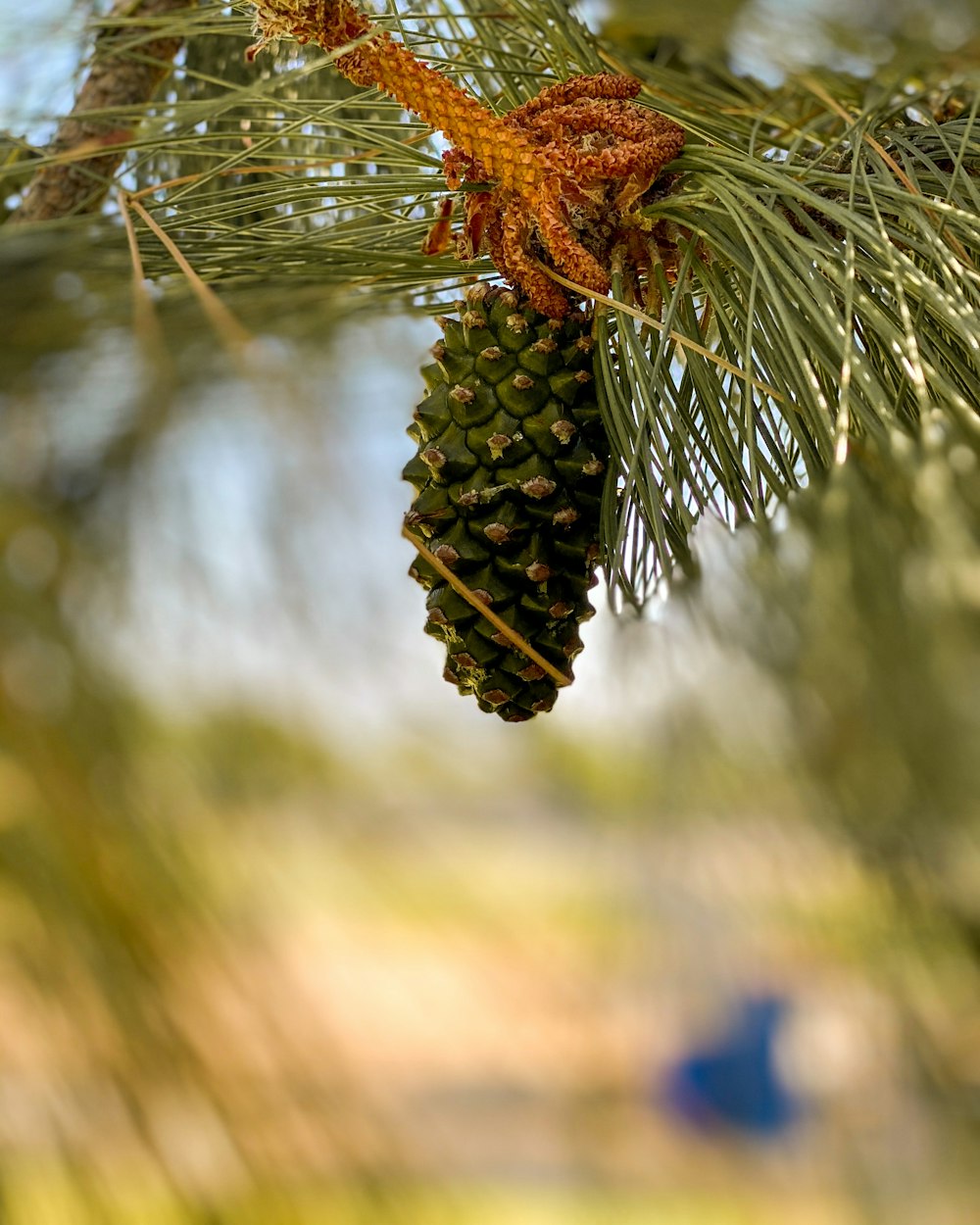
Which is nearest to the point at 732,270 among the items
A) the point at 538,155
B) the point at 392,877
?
the point at 538,155

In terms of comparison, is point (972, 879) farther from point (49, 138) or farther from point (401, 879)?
point (49, 138)

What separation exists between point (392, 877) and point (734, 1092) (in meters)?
0.06

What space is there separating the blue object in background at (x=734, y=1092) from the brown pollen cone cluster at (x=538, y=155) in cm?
32

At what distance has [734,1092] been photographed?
15 cm

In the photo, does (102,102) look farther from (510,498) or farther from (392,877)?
(392,877)

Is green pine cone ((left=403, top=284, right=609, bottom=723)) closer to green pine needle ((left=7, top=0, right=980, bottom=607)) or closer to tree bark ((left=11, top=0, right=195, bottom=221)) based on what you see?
green pine needle ((left=7, top=0, right=980, bottom=607))

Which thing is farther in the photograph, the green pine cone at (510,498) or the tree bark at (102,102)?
the tree bark at (102,102)

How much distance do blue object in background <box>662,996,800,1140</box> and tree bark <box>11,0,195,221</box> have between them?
1.80 feet

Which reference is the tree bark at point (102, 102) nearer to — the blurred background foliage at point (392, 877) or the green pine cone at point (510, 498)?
the green pine cone at point (510, 498)

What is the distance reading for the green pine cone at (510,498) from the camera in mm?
415

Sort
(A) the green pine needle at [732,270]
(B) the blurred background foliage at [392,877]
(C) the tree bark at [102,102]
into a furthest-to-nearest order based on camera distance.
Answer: (C) the tree bark at [102,102] → (A) the green pine needle at [732,270] → (B) the blurred background foliage at [392,877]

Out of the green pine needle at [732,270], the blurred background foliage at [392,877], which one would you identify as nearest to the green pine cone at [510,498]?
the green pine needle at [732,270]

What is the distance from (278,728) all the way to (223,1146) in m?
0.05

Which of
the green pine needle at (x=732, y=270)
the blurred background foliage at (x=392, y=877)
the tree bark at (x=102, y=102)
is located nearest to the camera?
the blurred background foliage at (x=392, y=877)
